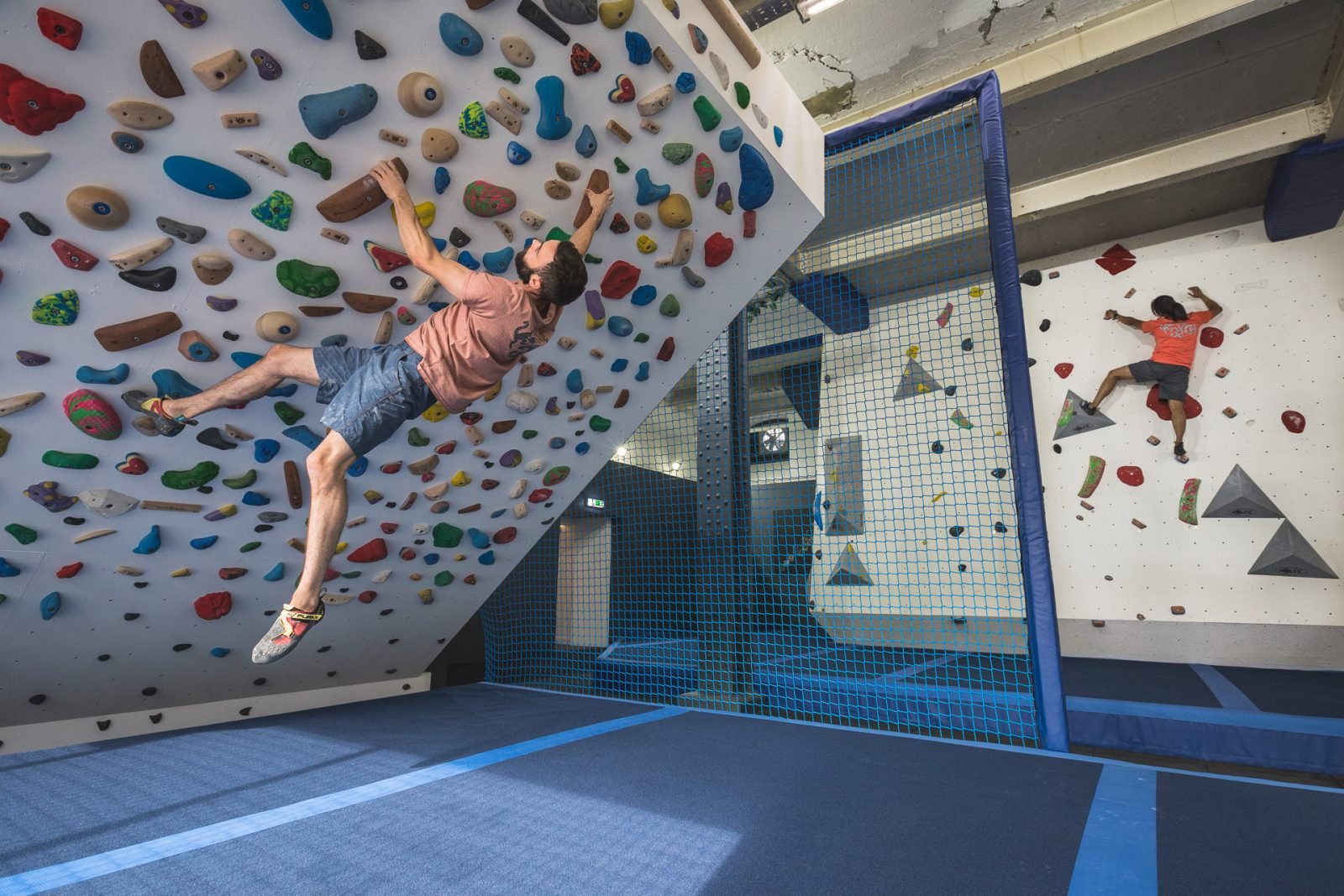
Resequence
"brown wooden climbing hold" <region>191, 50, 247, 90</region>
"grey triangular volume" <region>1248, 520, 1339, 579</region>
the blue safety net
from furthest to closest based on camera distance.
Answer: "grey triangular volume" <region>1248, 520, 1339, 579</region>
the blue safety net
"brown wooden climbing hold" <region>191, 50, 247, 90</region>

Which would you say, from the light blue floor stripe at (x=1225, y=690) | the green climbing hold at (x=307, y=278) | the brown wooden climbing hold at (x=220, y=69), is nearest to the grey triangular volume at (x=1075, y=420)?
the light blue floor stripe at (x=1225, y=690)

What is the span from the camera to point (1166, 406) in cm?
434

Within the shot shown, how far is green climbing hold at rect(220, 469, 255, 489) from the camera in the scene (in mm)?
1863

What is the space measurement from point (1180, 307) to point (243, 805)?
235 inches

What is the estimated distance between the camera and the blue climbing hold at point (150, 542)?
185cm

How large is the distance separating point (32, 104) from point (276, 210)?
0.41m

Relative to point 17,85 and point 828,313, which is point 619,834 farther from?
point 828,313

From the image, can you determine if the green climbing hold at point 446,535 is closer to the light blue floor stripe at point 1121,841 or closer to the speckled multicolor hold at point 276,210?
the speckled multicolor hold at point 276,210

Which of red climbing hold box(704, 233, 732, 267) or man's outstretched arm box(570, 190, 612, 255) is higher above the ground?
red climbing hold box(704, 233, 732, 267)

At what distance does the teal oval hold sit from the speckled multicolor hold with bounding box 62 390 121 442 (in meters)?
0.64

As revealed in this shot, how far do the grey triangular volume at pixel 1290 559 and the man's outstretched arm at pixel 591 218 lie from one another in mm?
4939

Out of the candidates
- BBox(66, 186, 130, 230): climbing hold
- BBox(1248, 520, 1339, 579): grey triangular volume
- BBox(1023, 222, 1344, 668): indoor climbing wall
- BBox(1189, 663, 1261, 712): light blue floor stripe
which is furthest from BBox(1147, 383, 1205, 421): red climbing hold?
BBox(66, 186, 130, 230): climbing hold

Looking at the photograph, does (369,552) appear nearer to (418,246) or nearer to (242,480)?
(242,480)

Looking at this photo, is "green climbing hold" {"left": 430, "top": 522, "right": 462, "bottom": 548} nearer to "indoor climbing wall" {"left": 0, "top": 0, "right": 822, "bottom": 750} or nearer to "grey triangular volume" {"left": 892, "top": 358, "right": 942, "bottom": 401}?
"indoor climbing wall" {"left": 0, "top": 0, "right": 822, "bottom": 750}
